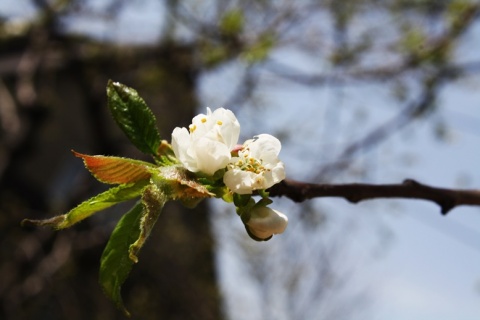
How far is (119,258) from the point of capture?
74 cm

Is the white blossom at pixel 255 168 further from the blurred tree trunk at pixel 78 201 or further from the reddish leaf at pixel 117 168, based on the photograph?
the blurred tree trunk at pixel 78 201

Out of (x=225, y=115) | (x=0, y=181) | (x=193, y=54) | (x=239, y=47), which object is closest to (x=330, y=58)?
(x=239, y=47)

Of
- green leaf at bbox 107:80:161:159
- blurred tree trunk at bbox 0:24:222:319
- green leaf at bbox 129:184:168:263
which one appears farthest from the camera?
blurred tree trunk at bbox 0:24:222:319

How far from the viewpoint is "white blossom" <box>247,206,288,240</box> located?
0.75m

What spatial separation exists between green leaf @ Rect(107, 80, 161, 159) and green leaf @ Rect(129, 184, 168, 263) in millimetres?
133

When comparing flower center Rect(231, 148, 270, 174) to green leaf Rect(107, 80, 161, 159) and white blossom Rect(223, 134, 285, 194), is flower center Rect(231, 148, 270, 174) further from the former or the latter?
green leaf Rect(107, 80, 161, 159)

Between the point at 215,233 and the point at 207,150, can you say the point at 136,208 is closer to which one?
the point at 207,150

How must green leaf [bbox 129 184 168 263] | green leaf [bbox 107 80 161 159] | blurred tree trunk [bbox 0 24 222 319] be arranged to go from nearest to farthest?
green leaf [bbox 129 184 168 263], green leaf [bbox 107 80 161 159], blurred tree trunk [bbox 0 24 222 319]

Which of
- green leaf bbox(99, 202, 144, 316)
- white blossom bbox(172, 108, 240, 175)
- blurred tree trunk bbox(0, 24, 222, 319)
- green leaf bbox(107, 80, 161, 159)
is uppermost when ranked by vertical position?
white blossom bbox(172, 108, 240, 175)

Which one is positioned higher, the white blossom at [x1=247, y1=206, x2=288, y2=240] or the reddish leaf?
the reddish leaf

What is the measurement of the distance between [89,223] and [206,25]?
84.7 inches

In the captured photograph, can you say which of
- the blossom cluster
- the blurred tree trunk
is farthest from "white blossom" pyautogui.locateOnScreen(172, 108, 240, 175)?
the blurred tree trunk

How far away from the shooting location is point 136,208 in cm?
76

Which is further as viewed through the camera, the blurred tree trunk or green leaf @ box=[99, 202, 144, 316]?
the blurred tree trunk
